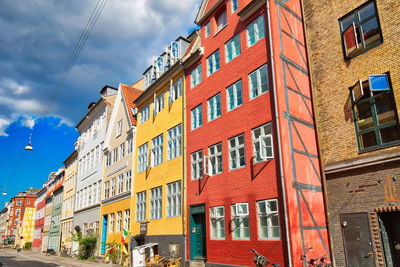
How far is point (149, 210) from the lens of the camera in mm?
23391

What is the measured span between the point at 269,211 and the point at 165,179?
955 centimetres

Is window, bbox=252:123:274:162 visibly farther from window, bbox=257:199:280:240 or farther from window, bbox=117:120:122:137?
window, bbox=117:120:122:137

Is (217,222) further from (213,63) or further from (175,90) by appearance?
(175,90)

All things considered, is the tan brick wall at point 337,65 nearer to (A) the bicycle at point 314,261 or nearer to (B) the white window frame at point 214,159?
(A) the bicycle at point 314,261

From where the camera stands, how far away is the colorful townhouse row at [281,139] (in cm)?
1290

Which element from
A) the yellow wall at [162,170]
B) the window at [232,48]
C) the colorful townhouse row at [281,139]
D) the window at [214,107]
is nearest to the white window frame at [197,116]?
the colorful townhouse row at [281,139]

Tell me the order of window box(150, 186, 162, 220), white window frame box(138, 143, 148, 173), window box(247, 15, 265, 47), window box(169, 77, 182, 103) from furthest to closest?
white window frame box(138, 143, 148, 173)
window box(169, 77, 182, 103)
window box(150, 186, 162, 220)
window box(247, 15, 265, 47)

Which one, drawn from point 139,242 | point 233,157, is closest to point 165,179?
point 139,242

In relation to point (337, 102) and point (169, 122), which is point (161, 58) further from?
point (337, 102)

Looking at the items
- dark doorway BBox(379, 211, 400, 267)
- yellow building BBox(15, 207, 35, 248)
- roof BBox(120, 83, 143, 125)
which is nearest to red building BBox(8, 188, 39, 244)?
yellow building BBox(15, 207, 35, 248)

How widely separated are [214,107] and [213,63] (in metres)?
2.65

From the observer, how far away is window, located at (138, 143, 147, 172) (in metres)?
25.5

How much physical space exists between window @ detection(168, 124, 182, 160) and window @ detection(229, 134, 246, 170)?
5.31 meters

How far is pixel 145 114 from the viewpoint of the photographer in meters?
26.8
